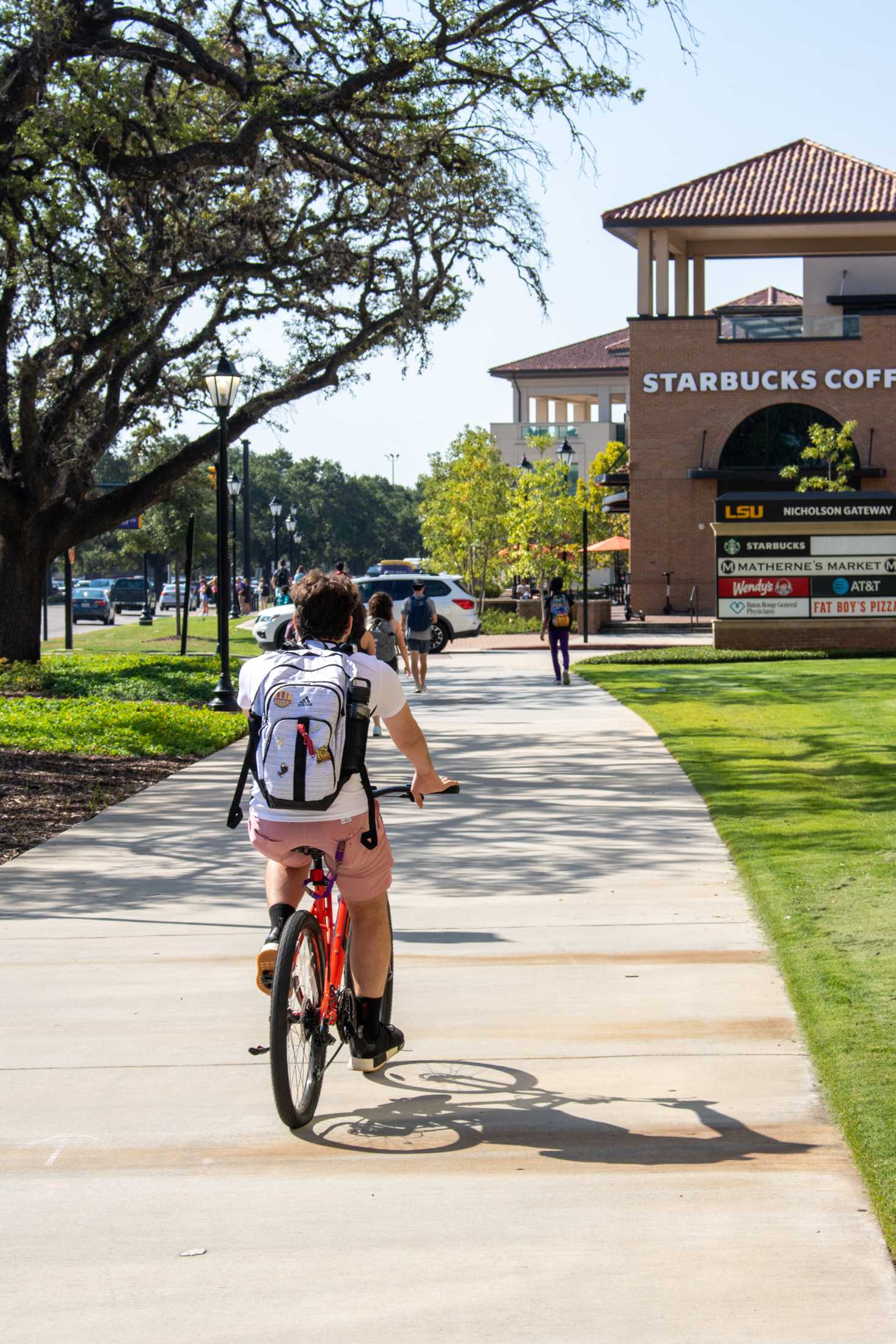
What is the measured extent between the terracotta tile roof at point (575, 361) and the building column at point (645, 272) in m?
35.7

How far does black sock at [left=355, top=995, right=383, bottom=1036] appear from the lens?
5.20 metres

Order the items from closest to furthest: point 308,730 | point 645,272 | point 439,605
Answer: point 308,730 → point 439,605 → point 645,272

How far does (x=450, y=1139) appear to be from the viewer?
4.88 metres

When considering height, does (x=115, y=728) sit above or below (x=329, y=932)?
below

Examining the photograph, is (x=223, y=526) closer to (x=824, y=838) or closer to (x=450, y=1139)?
Result: (x=824, y=838)

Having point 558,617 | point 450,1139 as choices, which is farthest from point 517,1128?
point 558,617

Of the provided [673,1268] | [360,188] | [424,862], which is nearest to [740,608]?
[360,188]

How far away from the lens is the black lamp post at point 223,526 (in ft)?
64.4

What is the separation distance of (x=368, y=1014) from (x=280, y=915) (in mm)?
557

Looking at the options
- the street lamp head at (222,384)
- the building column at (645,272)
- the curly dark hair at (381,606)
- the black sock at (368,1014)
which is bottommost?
the black sock at (368,1014)

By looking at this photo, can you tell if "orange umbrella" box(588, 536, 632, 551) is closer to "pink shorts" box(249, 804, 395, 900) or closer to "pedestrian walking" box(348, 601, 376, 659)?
"pedestrian walking" box(348, 601, 376, 659)

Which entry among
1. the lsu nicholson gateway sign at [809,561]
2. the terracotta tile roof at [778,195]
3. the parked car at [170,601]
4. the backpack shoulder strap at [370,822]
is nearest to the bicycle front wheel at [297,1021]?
the backpack shoulder strap at [370,822]

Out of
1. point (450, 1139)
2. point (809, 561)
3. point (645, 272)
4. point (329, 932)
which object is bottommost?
point (450, 1139)

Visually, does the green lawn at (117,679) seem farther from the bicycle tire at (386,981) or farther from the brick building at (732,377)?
the brick building at (732,377)
